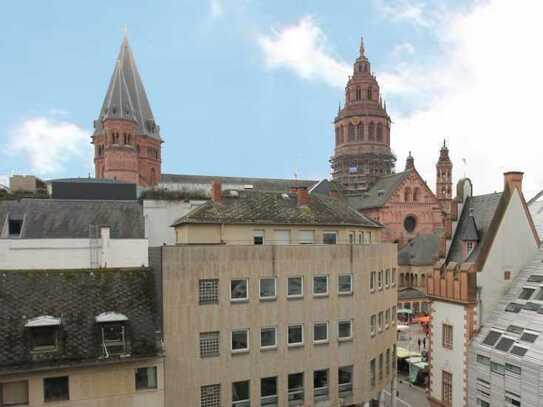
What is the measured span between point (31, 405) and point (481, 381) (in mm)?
25263

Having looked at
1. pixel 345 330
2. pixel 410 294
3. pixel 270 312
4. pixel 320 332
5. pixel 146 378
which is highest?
pixel 270 312

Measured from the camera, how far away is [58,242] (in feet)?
117

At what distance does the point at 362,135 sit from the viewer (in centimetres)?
10294

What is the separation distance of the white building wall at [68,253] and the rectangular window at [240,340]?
1352 cm

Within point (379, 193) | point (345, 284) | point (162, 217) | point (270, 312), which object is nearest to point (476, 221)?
point (345, 284)

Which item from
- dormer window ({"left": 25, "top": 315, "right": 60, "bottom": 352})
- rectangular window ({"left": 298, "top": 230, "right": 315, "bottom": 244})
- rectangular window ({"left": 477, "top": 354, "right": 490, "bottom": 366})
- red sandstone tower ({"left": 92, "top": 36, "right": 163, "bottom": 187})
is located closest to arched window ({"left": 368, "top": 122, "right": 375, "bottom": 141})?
red sandstone tower ({"left": 92, "top": 36, "right": 163, "bottom": 187})

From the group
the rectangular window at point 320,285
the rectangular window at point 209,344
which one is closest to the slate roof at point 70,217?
the rectangular window at point 209,344

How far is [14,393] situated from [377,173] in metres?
91.4

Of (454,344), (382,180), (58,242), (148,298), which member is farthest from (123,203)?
(382,180)

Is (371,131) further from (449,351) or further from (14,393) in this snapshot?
(14,393)

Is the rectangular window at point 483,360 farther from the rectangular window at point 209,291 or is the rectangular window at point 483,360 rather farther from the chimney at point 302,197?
the rectangular window at point 209,291

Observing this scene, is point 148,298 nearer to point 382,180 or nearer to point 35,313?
point 35,313

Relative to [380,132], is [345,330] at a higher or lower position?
lower

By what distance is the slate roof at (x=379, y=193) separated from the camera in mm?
89688
